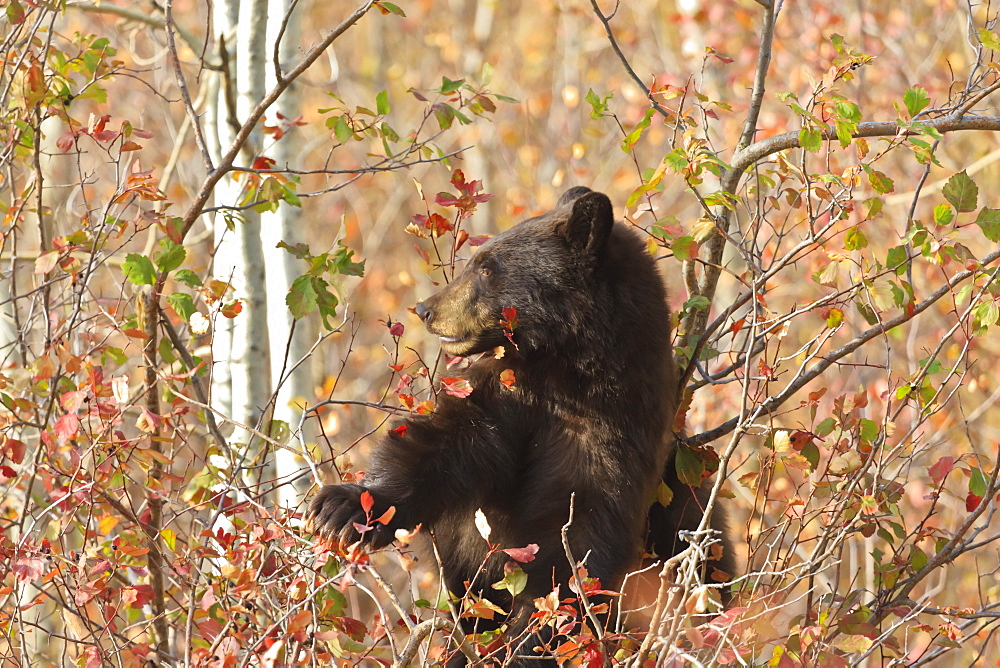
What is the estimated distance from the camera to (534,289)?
3990mm

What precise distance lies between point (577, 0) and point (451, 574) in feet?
31.0

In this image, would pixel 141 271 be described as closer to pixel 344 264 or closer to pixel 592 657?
pixel 344 264

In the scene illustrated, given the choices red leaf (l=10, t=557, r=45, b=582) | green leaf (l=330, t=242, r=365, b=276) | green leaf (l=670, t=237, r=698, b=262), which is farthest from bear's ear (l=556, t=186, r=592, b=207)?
red leaf (l=10, t=557, r=45, b=582)

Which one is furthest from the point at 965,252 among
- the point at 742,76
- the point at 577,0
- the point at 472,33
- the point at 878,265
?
the point at 472,33

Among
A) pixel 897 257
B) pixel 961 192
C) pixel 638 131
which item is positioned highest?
pixel 638 131

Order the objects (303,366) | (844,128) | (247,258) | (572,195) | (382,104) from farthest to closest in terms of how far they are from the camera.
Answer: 1. (303,366)
2. (247,258)
3. (572,195)
4. (382,104)
5. (844,128)

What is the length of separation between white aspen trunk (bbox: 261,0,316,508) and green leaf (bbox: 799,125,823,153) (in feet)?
8.21

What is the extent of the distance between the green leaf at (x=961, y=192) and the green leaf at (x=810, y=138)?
0.55m

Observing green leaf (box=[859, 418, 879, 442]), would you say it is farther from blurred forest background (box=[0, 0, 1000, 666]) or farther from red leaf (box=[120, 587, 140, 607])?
red leaf (box=[120, 587, 140, 607])

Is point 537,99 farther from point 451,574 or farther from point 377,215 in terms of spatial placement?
point 451,574

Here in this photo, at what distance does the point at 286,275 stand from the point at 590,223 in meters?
1.57

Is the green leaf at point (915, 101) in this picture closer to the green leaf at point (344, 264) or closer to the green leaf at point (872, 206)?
the green leaf at point (872, 206)

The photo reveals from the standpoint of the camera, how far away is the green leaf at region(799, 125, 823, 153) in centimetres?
305

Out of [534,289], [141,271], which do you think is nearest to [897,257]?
[534,289]
